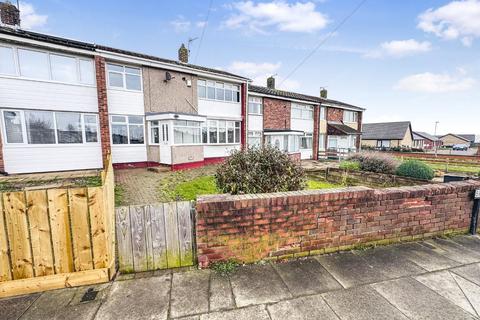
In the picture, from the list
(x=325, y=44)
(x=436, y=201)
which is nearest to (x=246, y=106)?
(x=325, y=44)

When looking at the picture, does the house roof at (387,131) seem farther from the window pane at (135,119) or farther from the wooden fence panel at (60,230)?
the wooden fence panel at (60,230)

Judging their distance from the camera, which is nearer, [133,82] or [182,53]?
[133,82]

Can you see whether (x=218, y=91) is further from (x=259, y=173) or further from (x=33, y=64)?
(x=259, y=173)

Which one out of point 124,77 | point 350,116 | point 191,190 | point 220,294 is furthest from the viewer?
point 350,116

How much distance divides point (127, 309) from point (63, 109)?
37.3ft

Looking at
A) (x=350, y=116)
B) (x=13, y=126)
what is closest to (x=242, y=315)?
(x=13, y=126)

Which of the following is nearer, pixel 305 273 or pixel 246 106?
pixel 305 273

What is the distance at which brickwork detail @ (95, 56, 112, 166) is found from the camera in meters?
10.6

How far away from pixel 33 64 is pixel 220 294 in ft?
41.5

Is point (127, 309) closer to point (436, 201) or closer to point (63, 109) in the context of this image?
point (436, 201)

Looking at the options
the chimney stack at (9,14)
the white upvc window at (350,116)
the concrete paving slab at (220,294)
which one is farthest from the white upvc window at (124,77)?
the white upvc window at (350,116)

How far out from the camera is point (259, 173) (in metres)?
4.71

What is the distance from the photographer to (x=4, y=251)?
2609 millimetres

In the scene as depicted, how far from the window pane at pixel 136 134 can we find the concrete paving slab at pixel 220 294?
11.3 meters
